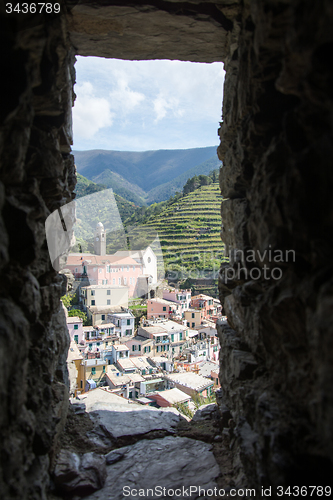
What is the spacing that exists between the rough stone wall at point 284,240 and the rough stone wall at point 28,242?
5.19ft

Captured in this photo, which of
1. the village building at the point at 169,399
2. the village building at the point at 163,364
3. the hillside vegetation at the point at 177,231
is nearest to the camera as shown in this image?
the village building at the point at 169,399

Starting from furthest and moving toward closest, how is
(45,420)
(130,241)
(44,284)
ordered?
(130,241) → (44,284) → (45,420)

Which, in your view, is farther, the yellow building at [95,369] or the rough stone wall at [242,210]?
the yellow building at [95,369]

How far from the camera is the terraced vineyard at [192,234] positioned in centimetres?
4828

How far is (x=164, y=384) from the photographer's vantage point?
15.7 meters

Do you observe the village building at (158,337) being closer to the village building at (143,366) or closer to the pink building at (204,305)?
the village building at (143,366)

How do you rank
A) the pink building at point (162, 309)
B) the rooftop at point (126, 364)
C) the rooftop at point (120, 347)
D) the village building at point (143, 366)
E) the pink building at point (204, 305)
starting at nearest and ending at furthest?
the village building at point (143, 366) < the rooftop at point (126, 364) < the rooftop at point (120, 347) < the pink building at point (204, 305) < the pink building at point (162, 309)

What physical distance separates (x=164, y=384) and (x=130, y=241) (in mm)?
38721

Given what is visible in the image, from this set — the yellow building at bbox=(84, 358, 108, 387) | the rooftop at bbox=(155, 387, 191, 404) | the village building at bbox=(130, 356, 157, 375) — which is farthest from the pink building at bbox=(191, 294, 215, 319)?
the rooftop at bbox=(155, 387, 191, 404)

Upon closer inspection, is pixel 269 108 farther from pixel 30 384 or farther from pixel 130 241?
pixel 130 241

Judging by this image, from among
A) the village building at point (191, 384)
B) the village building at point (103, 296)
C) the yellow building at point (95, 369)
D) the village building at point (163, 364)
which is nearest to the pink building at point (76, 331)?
the yellow building at point (95, 369)

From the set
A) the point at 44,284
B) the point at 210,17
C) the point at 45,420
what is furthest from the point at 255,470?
the point at 210,17

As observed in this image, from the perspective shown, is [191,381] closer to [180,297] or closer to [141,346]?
[141,346]

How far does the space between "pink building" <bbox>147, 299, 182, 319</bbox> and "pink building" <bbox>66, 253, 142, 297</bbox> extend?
760 cm
